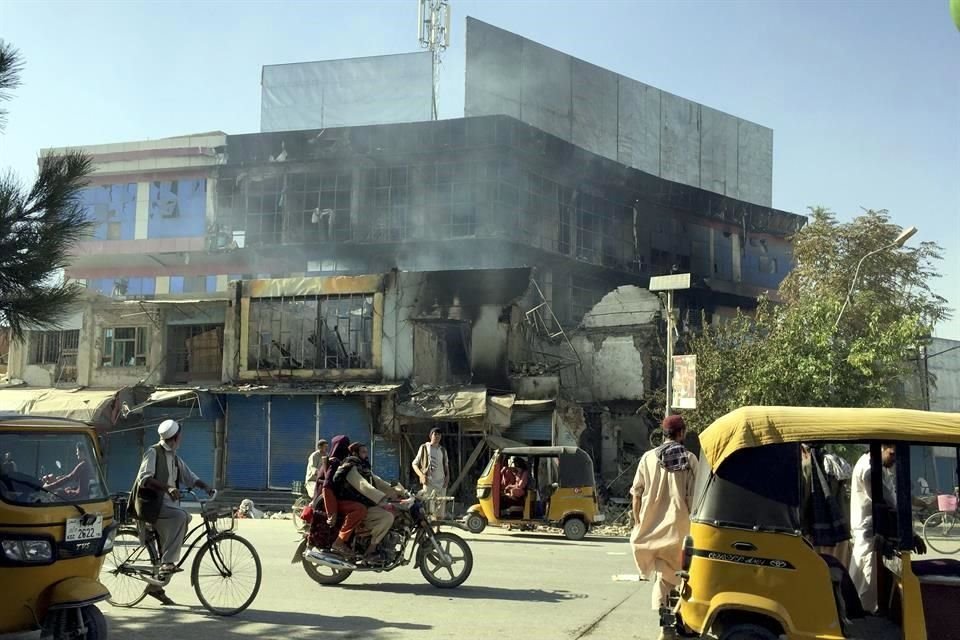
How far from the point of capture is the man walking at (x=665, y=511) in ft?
25.1

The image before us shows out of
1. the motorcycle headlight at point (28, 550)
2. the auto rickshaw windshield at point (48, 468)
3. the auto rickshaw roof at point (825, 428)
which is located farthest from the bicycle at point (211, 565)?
the auto rickshaw roof at point (825, 428)

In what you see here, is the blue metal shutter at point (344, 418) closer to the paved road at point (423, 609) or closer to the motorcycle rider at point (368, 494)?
the paved road at point (423, 609)

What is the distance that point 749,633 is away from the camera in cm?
563

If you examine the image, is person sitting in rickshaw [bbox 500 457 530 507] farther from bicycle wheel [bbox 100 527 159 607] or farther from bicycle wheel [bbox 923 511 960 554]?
bicycle wheel [bbox 923 511 960 554]

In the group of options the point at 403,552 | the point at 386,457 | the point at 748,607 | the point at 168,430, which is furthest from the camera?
the point at 386,457

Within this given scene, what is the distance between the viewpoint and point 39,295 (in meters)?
9.56

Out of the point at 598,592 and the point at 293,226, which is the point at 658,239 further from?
the point at 598,592

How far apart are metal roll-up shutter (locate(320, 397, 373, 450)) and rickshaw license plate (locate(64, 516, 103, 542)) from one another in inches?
744

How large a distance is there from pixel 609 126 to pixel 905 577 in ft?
138

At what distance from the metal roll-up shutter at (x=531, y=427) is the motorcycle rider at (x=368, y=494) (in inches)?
581

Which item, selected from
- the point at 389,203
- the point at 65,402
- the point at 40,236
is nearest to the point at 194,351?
the point at 65,402

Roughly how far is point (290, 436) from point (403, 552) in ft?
57.1

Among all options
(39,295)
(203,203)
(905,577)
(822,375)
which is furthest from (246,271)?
(905,577)

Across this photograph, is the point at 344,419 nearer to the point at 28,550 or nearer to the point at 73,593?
the point at 73,593
